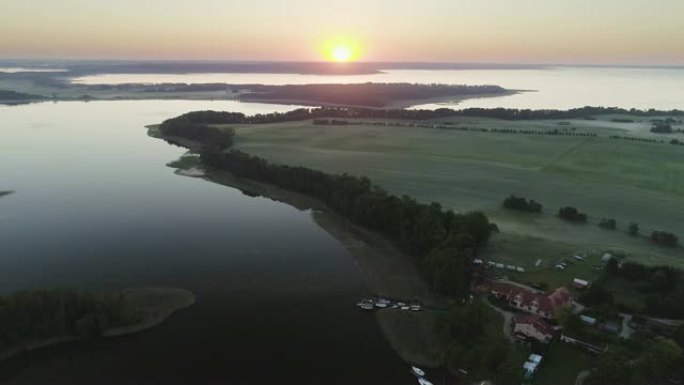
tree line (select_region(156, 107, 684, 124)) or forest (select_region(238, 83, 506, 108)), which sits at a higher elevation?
forest (select_region(238, 83, 506, 108))

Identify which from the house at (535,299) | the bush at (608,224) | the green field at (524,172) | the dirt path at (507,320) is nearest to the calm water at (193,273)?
the dirt path at (507,320)

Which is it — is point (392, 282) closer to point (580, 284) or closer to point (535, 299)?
point (535, 299)

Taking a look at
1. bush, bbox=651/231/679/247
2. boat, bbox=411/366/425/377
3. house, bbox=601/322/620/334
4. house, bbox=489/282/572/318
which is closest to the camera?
boat, bbox=411/366/425/377

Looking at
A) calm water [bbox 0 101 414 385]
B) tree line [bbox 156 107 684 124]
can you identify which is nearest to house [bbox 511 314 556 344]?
calm water [bbox 0 101 414 385]

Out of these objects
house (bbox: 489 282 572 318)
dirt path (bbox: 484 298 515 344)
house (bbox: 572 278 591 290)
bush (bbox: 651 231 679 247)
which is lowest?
dirt path (bbox: 484 298 515 344)

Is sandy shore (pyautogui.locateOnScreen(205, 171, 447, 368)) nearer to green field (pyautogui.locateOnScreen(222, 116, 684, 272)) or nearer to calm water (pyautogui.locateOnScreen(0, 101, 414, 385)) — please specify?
A: calm water (pyautogui.locateOnScreen(0, 101, 414, 385))

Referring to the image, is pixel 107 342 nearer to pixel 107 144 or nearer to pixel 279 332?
pixel 279 332

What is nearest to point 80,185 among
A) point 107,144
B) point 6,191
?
point 6,191
